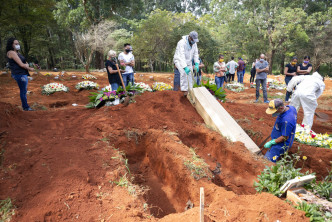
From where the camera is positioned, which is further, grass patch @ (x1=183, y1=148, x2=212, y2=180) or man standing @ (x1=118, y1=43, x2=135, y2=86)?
man standing @ (x1=118, y1=43, x2=135, y2=86)

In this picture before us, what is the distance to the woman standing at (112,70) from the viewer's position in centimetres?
543

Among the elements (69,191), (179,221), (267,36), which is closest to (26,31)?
(69,191)

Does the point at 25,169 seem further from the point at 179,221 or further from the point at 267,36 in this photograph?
the point at 267,36

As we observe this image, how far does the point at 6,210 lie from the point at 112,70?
13.2ft

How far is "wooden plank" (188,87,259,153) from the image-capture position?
3734 millimetres

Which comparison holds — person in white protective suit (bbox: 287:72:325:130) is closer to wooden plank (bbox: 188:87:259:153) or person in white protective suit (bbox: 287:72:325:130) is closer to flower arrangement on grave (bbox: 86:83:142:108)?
wooden plank (bbox: 188:87:259:153)

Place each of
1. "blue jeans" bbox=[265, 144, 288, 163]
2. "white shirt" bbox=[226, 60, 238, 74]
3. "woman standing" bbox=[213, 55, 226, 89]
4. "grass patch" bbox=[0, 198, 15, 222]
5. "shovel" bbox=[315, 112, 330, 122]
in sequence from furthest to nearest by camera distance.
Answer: "white shirt" bbox=[226, 60, 238, 74], "woman standing" bbox=[213, 55, 226, 89], "shovel" bbox=[315, 112, 330, 122], "blue jeans" bbox=[265, 144, 288, 163], "grass patch" bbox=[0, 198, 15, 222]

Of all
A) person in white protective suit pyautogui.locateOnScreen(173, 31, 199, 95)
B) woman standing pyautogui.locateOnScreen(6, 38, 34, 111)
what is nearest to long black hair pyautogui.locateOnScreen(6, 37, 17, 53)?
woman standing pyautogui.locateOnScreen(6, 38, 34, 111)

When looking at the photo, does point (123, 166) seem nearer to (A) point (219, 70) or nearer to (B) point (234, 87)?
(A) point (219, 70)

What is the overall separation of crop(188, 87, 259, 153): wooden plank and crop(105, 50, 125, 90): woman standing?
2.19 m

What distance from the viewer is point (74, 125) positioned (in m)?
4.14

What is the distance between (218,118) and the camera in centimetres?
414

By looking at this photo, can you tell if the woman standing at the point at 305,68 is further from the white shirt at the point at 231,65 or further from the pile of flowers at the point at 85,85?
the pile of flowers at the point at 85,85

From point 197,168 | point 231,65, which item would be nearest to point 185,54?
point 197,168
